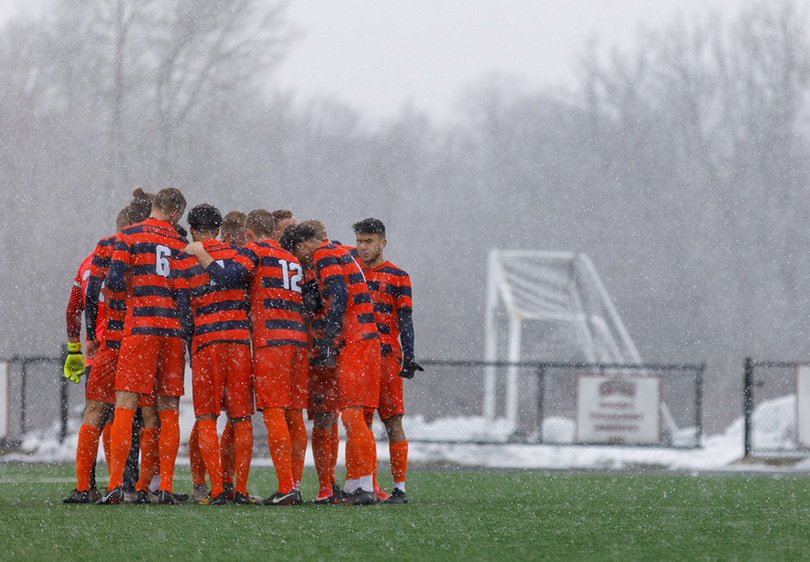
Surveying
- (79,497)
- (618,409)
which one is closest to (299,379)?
(79,497)

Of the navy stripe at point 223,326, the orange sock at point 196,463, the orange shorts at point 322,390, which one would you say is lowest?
the orange sock at point 196,463

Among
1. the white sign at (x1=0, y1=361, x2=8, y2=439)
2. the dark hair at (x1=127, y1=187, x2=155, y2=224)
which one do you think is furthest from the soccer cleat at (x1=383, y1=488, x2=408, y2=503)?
the white sign at (x1=0, y1=361, x2=8, y2=439)

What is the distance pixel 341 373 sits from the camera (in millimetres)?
5863

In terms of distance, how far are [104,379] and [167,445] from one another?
55 cm

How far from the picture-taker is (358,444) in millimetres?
5855

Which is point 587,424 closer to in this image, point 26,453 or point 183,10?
point 26,453

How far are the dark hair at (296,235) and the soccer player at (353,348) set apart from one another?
0.47 feet

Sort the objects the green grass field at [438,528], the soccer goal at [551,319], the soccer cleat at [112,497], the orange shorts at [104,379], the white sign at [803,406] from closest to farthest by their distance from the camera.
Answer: the green grass field at [438,528] → the soccer cleat at [112,497] → the orange shorts at [104,379] → the white sign at [803,406] → the soccer goal at [551,319]

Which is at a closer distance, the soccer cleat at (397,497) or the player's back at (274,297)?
the player's back at (274,297)

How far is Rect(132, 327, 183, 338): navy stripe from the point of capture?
5.73m

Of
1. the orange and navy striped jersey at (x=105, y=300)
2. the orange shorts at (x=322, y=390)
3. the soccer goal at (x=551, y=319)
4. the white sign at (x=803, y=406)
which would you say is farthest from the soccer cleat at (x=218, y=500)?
the soccer goal at (x=551, y=319)

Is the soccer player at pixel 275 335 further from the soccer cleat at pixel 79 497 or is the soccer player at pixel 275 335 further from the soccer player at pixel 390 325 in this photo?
the soccer cleat at pixel 79 497

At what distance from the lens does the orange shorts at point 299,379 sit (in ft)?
Result: 19.5

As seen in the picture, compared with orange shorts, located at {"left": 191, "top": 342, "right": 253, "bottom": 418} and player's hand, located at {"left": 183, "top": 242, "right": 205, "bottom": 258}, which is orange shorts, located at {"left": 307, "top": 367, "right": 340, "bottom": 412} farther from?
player's hand, located at {"left": 183, "top": 242, "right": 205, "bottom": 258}
